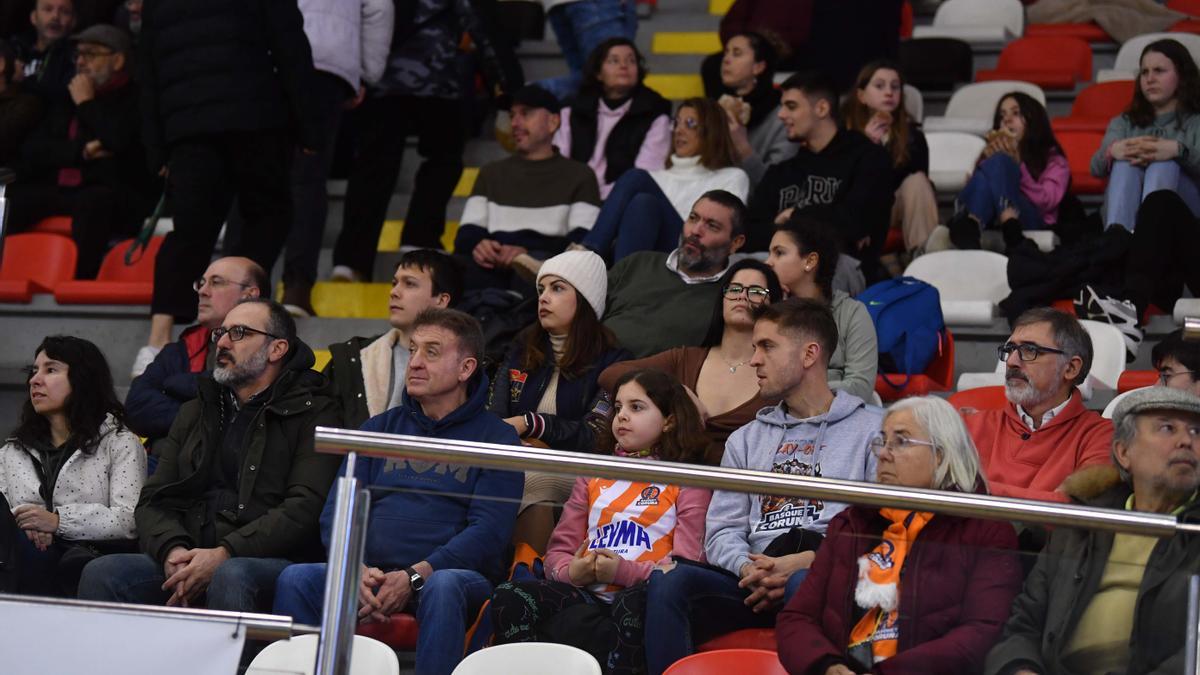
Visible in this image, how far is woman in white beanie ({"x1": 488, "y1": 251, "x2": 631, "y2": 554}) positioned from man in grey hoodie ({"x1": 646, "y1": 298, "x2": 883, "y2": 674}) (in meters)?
0.62

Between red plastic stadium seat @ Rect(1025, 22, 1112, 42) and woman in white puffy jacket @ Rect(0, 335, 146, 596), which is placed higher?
red plastic stadium seat @ Rect(1025, 22, 1112, 42)

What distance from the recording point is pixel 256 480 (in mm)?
4629

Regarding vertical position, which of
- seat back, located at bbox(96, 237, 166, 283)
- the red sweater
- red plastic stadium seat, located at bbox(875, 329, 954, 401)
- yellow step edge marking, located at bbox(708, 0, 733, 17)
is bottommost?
the red sweater

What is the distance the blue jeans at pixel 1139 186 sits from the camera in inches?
244

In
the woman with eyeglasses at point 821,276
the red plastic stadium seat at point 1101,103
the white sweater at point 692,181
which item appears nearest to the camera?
the woman with eyeglasses at point 821,276

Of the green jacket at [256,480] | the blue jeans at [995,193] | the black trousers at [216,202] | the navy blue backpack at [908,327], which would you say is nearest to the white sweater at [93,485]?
the green jacket at [256,480]

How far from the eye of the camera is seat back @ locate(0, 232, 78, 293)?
6773 mm

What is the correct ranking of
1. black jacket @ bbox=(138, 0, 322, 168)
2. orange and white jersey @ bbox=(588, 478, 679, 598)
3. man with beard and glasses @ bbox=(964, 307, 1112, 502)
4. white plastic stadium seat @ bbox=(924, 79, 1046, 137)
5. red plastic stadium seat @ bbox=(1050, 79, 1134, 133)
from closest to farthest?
orange and white jersey @ bbox=(588, 478, 679, 598), man with beard and glasses @ bbox=(964, 307, 1112, 502), black jacket @ bbox=(138, 0, 322, 168), white plastic stadium seat @ bbox=(924, 79, 1046, 137), red plastic stadium seat @ bbox=(1050, 79, 1134, 133)

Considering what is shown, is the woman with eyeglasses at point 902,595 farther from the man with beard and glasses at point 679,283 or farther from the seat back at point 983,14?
the seat back at point 983,14

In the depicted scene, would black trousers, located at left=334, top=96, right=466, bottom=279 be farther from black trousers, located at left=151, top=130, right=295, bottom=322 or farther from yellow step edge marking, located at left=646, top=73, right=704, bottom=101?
yellow step edge marking, located at left=646, top=73, right=704, bottom=101

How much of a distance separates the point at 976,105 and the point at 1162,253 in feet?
6.44

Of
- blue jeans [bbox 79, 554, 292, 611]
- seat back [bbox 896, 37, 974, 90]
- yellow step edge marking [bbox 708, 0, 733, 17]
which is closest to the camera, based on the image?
blue jeans [bbox 79, 554, 292, 611]

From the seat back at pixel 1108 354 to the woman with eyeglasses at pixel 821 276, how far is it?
645 mm

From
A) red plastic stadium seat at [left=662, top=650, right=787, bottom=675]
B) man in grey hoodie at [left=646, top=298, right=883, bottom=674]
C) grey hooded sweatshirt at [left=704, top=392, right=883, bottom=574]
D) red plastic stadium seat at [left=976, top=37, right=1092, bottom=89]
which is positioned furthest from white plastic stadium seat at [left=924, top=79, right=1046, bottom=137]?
red plastic stadium seat at [left=662, top=650, right=787, bottom=675]
